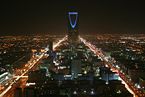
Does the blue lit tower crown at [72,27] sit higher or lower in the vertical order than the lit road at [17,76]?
higher

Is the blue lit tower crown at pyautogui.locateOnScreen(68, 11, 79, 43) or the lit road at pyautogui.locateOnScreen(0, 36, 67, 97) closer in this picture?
the lit road at pyautogui.locateOnScreen(0, 36, 67, 97)

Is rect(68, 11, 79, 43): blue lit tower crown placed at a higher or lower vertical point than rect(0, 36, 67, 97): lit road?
higher

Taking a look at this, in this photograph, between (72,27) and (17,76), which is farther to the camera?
(72,27)

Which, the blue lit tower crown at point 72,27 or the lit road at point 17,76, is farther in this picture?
the blue lit tower crown at point 72,27

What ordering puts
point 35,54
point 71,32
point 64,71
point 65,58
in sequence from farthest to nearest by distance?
1. point 71,32
2. point 35,54
3. point 65,58
4. point 64,71

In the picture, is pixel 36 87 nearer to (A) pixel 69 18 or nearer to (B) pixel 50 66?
(B) pixel 50 66

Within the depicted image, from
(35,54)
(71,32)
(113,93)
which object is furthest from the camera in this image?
(71,32)

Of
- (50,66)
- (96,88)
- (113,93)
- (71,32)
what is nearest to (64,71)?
(50,66)

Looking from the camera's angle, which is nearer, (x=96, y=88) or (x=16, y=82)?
(x=96, y=88)

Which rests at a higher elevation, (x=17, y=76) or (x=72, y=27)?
(x=72, y=27)
